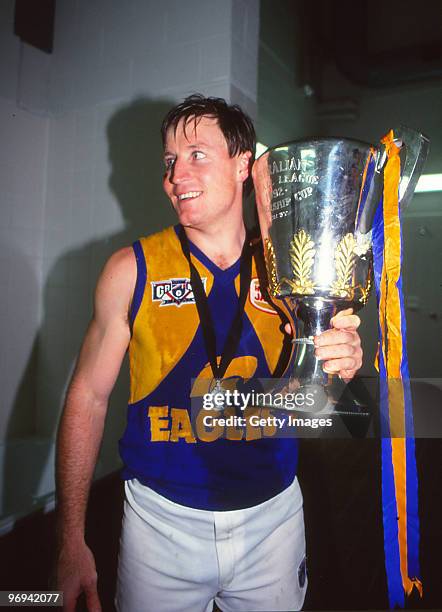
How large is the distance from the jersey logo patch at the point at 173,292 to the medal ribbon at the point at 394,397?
1.39 ft

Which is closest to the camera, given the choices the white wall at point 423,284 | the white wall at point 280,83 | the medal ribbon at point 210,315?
the medal ribbon at point 210,315

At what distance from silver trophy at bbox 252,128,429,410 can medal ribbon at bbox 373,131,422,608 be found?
0.03 m

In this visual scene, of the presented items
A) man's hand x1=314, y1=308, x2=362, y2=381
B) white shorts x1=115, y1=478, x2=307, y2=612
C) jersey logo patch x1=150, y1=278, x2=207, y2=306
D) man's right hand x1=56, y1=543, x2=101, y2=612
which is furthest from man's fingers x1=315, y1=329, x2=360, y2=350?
man's right hand x1=56, y1=543, x2=101, y2=612

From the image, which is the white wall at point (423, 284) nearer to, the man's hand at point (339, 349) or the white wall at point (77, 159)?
the man's hand at point (339, 349)

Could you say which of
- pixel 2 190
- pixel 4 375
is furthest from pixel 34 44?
pixel 4 375

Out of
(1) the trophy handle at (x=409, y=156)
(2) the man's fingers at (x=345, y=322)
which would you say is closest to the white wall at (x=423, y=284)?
(1) the trophy handle at (x=409, y=156)

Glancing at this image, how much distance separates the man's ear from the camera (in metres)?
1.02

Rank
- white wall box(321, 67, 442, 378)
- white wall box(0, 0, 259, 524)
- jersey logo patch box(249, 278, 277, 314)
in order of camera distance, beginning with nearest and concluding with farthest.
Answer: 1. jersey logo patch box(249, 278, 277, 314)
2. white wall box(321, 67, 442, 378)
3. white wall box(0, 0, 259, 524)

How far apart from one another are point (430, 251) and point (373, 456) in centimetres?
200

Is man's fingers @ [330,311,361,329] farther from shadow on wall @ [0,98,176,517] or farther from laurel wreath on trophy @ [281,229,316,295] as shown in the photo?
shadow on wall @ [0,98,176,517]

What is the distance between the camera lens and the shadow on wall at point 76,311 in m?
2.15

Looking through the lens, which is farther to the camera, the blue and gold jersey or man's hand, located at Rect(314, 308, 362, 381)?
the blue and gold jersey

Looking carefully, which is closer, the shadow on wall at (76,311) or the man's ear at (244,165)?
the man's ear at (244,165)

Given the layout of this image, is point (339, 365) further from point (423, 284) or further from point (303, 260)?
point (423, 284)
